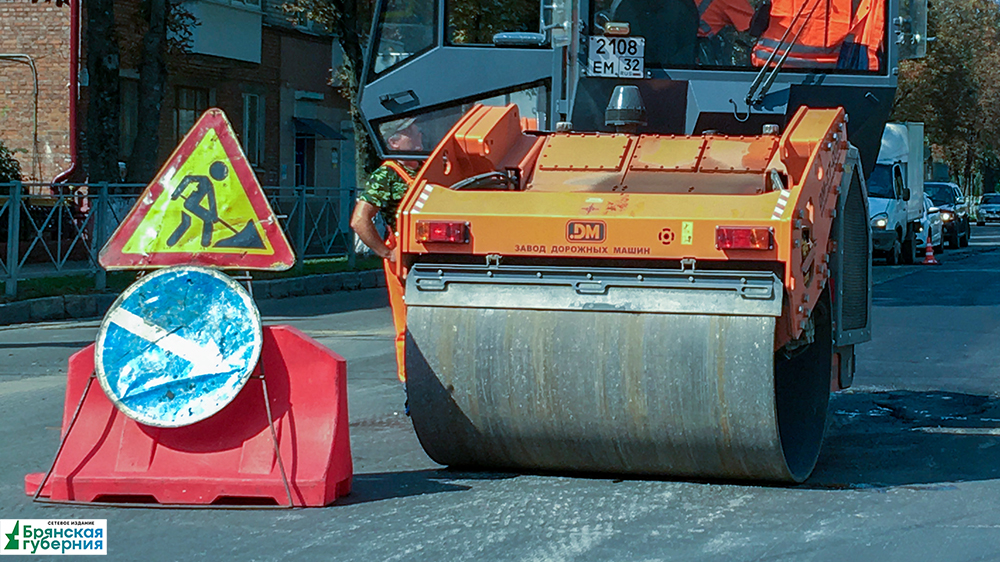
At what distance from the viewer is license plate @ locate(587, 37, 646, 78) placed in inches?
316

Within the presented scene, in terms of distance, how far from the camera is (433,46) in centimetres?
922

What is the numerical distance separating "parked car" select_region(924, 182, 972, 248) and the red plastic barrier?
2996 cm

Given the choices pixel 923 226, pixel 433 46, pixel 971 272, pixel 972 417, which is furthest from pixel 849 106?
pixel 923 226

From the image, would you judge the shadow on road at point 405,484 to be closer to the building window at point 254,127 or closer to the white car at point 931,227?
the white car at point 931,227

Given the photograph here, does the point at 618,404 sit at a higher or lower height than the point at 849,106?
lower

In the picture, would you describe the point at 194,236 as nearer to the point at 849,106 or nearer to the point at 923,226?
the point at 849,106

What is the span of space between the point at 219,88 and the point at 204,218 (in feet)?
80.2

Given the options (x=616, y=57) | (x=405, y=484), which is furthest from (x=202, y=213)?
(x=616, y=57)

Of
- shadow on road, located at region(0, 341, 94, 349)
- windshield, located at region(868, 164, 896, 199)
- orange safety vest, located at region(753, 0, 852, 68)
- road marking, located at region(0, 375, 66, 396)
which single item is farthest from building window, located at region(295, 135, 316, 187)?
orange safety vest, located at region(753, 0, 852, 68)

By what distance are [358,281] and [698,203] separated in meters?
15.0

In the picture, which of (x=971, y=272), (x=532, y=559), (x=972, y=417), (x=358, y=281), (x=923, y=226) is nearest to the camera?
(x=532, y=559)

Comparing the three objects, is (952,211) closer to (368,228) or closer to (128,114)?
(128,114)

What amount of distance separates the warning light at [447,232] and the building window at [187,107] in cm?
2298

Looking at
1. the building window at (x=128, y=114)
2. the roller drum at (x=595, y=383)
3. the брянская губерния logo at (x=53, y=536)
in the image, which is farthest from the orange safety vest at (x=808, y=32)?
the building window at (x=128, y=114)
